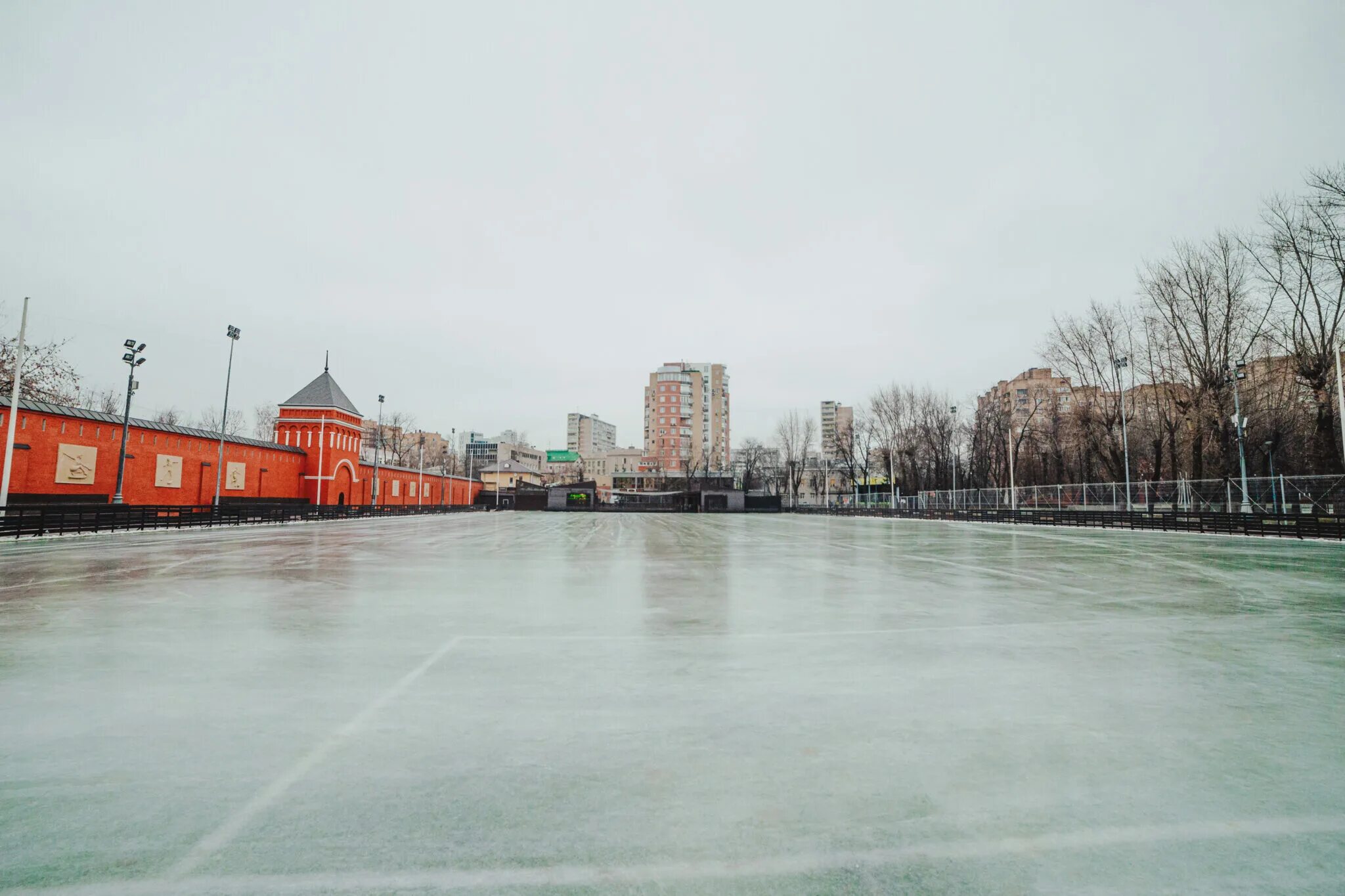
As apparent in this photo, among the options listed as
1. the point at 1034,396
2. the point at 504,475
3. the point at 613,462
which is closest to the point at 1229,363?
the point at 1034,396

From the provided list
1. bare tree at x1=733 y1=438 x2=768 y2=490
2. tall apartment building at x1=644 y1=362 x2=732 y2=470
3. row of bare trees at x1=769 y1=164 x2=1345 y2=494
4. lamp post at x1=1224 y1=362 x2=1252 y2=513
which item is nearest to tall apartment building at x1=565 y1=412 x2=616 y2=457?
tall apartment building at x1=644 y1=362 x2=732 y2=470

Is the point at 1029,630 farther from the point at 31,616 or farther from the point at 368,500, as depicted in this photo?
the point at 368,500

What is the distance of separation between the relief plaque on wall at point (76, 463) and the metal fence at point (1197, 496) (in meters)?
52.1

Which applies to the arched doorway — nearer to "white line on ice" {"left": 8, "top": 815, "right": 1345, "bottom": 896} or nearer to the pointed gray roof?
the pointed gray roof

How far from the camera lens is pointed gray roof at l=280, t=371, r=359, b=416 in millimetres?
52938

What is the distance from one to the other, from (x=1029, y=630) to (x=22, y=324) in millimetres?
33330

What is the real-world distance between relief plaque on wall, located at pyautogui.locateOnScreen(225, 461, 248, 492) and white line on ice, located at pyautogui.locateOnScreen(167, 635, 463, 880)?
43.9 m

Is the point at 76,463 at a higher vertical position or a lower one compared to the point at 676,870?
higher

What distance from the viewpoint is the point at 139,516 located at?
2862 cm

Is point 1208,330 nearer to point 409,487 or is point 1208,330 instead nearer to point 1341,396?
point 1341,396

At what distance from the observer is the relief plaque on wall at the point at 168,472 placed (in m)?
35.2

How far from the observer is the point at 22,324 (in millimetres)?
24047

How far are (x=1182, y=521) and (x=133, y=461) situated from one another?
172 feet

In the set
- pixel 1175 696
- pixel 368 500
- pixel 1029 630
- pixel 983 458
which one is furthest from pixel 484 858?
pixel 983 458
